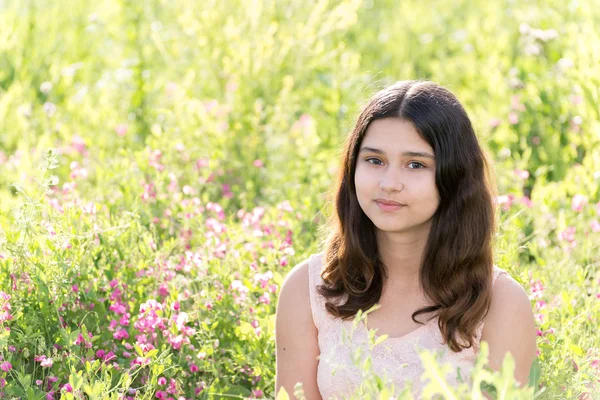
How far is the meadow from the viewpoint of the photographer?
9.16 ft

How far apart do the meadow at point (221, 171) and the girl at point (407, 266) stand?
24cm

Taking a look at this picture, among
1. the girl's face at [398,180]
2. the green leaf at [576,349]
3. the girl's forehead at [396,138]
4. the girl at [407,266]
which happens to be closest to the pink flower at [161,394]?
the girl at [407,266]

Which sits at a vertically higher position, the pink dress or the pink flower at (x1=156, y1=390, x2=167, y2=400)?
the pink dress

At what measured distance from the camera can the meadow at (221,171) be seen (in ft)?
9.16

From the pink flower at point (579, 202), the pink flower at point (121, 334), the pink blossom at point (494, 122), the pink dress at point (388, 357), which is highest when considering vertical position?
the pink blossom at point (494, 122)

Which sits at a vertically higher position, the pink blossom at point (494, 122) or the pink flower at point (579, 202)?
the pink blossom at point (494, 122)

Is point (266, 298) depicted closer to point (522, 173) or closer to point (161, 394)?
point (161, 394)

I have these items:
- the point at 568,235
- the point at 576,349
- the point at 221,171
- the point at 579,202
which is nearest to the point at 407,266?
the point at 576,349

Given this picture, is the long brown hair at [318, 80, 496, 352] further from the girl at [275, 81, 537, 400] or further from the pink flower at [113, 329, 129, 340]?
the pink flower at [113, 329, 129, 340]

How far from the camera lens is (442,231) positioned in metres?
2.62

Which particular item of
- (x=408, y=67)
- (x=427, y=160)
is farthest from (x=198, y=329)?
(x=408, y=67)

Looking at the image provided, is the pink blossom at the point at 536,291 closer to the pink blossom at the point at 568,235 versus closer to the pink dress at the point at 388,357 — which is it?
the pink dress at the point at 388,357

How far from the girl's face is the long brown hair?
26 millimetres

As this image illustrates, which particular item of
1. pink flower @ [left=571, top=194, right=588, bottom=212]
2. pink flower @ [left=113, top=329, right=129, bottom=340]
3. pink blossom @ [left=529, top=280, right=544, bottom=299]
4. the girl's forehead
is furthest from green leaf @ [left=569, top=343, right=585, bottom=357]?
pink flower @ [left=571, top=194, right=588, bottom=212]
